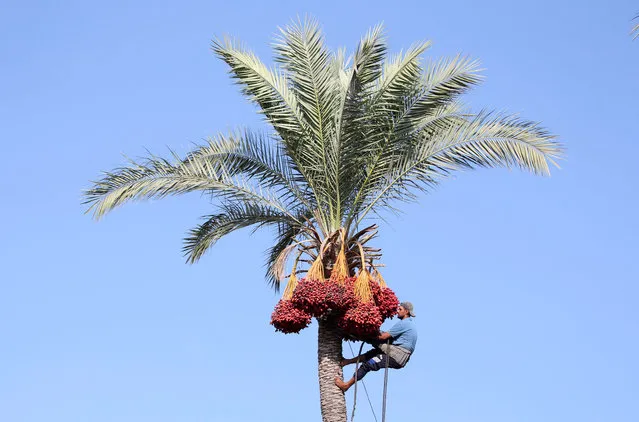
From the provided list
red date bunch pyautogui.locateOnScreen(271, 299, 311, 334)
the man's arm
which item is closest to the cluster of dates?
red date bunch pyautogui.locateOnScreen(271, 299, 311, 334)

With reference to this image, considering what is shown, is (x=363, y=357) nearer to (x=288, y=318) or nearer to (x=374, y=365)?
(x=374, y=365)

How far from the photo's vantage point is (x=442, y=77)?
23.1 m

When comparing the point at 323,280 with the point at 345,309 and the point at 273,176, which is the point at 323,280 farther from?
the point at 273,176

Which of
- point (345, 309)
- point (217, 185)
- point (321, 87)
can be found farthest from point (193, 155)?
point (345, 309)

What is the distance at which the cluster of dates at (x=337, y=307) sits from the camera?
21047mm

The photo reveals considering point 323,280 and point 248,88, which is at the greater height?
point 248,88

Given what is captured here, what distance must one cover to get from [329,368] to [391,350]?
1.02 metres

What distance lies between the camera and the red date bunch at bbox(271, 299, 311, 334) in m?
21.2

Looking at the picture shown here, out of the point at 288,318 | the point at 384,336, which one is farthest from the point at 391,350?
the point at 288,318

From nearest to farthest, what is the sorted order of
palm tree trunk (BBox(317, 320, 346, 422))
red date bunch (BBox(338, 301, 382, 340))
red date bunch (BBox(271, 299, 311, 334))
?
red date bunch (BBox(338, 301, 382, 340))
red date bunch (BBox(271, 299, 311, 334))
palm tree trunk (BBox(317, 320, 346, 422))

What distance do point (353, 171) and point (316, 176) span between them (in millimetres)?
607

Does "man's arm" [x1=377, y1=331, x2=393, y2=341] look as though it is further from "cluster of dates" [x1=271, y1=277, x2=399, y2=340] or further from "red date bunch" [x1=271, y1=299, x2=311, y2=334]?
"red date bunch" [x1=271, y1=299, x2=311, y2=334]

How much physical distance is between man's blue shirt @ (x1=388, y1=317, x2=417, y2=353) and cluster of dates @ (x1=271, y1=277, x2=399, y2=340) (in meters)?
0.57

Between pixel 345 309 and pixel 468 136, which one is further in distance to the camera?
pixel 468 136
